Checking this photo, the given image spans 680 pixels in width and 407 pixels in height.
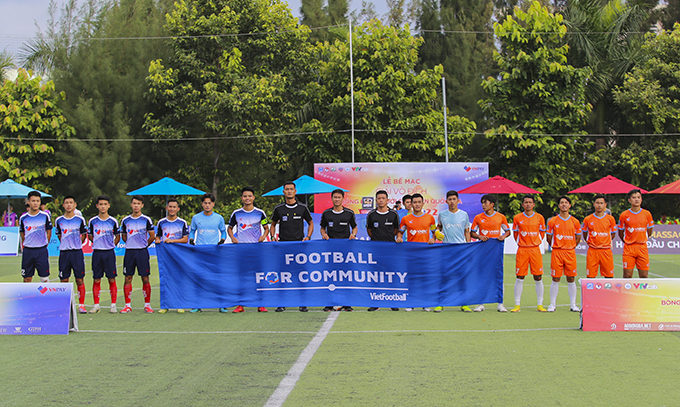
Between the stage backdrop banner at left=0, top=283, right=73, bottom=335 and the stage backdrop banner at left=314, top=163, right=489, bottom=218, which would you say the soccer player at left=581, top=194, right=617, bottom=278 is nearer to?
the stage backdrop banner at left=0, top=283, right=73, bottom=335

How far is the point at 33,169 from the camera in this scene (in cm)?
3008

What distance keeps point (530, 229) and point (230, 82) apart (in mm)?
20900

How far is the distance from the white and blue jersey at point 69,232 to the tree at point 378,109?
19.2 m

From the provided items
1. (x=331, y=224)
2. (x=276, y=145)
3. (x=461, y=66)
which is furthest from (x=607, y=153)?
(x=331, y=224)

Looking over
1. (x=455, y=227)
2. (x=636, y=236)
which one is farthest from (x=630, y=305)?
(x=455, y=227)

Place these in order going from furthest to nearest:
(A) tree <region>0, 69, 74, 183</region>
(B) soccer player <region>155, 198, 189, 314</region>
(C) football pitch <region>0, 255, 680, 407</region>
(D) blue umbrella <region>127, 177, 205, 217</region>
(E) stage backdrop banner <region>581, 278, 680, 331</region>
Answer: (A) tree <region>0, 69, 74, 183</region>, (D) blue umbrella <region>127, 177, 205, 217</region>, (B) soccer player <region>155, 198, 189, 314</region>, (E) stage backdrop banner <region>581, 278, 680, 331</region>, (C) football pitch <region>0, 255, 680, 407</region>

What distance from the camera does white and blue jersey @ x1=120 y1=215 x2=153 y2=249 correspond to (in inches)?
398

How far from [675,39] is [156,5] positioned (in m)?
27.0

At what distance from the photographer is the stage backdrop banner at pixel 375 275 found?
9969mm

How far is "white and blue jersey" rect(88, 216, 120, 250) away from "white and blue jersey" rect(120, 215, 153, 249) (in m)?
0.17

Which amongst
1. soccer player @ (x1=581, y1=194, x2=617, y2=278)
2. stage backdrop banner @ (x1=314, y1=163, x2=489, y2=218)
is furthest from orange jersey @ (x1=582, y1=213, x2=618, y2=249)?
stage backdrop banner @ (x1=314, y1=163, x2=489, y2=218)

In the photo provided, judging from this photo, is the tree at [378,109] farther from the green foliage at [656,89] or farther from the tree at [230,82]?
the green foliage at [656,89]

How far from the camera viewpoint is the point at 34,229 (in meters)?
10.4

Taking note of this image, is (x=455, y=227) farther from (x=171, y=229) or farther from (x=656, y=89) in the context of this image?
(x=656, y=89)
